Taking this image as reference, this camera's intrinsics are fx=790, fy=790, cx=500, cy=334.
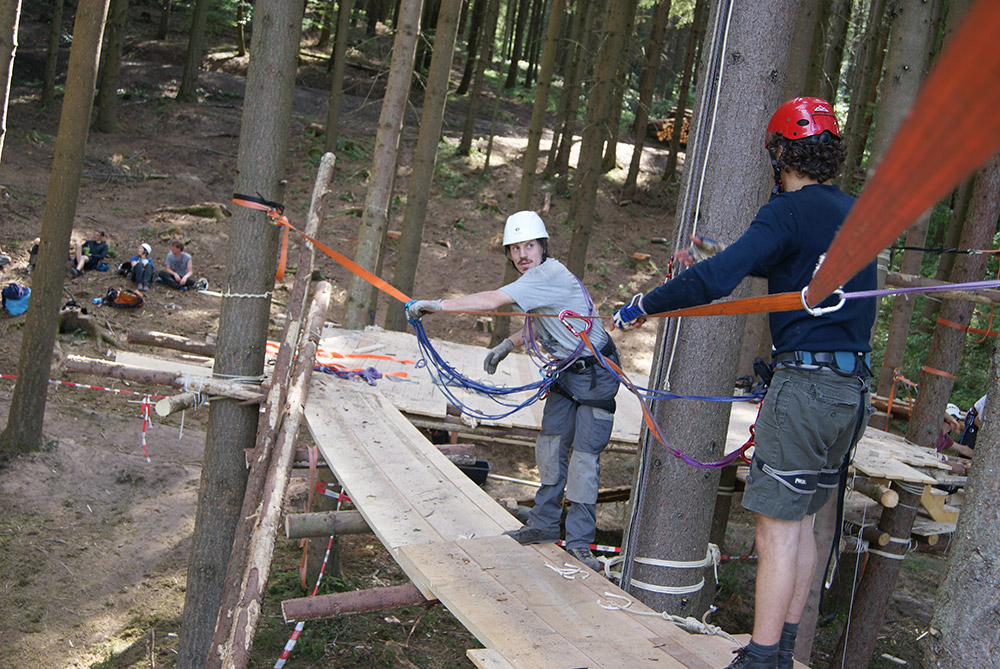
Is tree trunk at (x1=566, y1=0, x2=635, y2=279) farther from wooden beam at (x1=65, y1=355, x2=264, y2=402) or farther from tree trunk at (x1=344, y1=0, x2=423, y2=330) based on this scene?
wooden beam at (x1=65, y1=355, x2=264, y2=402)

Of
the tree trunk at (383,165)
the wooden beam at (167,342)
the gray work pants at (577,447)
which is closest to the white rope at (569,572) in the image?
the gray work pants at (577,447)

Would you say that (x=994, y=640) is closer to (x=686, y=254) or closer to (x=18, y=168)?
(x=686, y=254)

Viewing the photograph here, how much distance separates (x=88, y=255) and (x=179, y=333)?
7.90 feet

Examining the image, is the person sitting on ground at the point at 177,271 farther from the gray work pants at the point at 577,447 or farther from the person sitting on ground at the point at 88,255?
the gray work pants at the point at 577,447

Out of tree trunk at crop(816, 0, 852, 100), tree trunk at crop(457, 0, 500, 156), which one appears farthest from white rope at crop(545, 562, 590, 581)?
tree trunk at crop(457, 0, 500, 156)

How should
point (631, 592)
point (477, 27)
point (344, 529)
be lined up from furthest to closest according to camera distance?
1. point (477, 27)
2. point (344, 529)
3. point (631, 592)

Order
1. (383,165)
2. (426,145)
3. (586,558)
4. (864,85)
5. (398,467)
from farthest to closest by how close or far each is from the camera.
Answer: (864,85) → (426,145) → (383,165) → (398,467) → (586,558)

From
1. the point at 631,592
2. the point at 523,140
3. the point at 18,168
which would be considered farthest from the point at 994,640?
the point at 523,140

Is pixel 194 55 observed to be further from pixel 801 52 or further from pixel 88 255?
pixel 801 52

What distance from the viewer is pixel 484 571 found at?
322cm

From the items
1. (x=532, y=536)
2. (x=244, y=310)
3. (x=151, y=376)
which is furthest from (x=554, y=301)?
(x=151, y=376)

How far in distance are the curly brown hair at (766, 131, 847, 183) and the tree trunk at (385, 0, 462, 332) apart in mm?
7086

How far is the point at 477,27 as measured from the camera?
21453 mm

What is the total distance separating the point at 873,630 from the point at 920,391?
2.32m
